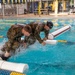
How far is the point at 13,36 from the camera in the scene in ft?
16.6

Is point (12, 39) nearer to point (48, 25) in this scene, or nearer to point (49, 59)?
point (48, 25)

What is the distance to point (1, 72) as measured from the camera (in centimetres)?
440

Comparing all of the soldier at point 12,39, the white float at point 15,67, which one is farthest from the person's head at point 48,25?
the white float at point 15,67

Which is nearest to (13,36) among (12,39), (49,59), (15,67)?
(12,39)

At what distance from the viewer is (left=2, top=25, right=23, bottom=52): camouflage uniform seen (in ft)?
16.3

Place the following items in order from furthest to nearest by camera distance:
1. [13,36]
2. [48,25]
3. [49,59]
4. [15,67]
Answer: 1. [49,59]
2. [48,25]
3. [13,36]
4. [15,67]

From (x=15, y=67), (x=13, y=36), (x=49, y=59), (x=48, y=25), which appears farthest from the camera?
(x=49, y=59)

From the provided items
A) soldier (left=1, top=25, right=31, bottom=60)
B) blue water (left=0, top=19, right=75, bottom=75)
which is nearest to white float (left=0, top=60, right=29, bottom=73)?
blue water (left=0, top=19, right=75, bottom=75)

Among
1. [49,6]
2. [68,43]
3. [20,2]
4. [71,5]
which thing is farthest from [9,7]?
[68,43]

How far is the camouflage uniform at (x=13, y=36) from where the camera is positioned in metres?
4.98

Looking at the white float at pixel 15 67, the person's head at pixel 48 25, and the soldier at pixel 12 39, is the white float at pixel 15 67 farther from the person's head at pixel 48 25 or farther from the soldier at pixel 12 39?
the person's head at pixel 48 25

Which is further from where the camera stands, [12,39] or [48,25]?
[48,25]

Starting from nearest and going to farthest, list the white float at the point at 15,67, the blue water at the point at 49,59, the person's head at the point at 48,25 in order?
the white float at the point at 15,67
the blue water at the point at 49,59
the person's head at the point at 48,25

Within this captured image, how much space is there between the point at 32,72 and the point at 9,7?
56.1 ft
